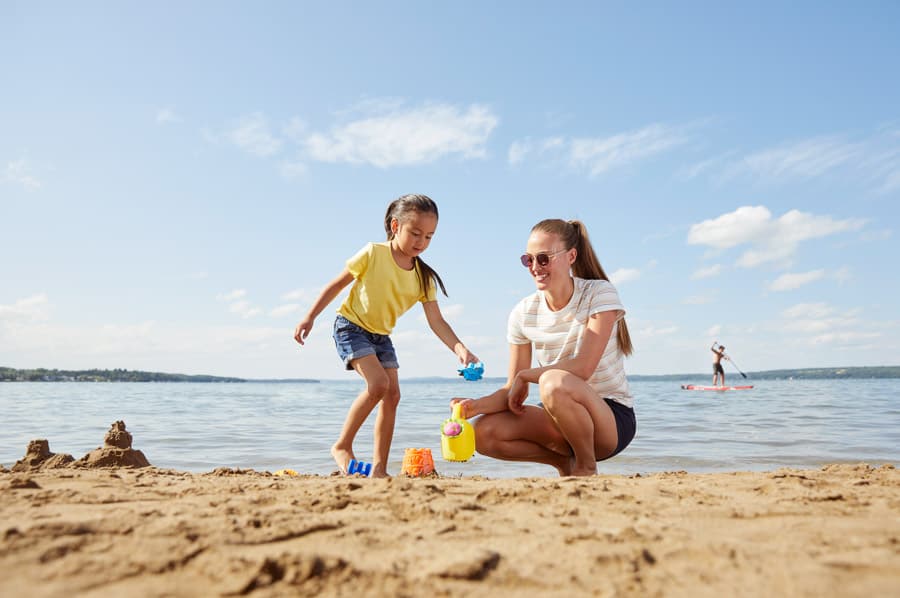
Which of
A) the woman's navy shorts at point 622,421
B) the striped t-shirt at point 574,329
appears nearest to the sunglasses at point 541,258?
the striped t-shirt at point 574,329

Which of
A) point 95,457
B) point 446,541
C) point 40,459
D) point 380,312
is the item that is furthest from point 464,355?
point 40,459

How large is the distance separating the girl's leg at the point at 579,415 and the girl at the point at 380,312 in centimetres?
70

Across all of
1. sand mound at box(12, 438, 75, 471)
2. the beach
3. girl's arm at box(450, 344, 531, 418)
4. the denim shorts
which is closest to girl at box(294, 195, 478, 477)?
the denim shorts

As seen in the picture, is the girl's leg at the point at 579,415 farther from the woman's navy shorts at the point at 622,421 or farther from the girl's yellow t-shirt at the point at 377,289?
the girl's yellow t-shirt at the point at 377,289

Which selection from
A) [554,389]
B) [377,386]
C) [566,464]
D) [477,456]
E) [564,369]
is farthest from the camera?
[477,456]

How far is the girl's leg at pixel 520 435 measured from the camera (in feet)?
12.4

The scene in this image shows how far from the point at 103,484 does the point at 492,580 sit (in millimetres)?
2027

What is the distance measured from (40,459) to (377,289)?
7.81 ft

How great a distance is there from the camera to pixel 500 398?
3768mm

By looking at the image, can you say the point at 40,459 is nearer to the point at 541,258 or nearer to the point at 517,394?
the point at 517,394

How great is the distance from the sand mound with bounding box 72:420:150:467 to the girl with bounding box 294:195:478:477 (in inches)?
50.3

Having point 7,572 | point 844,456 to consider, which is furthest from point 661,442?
point 7,572

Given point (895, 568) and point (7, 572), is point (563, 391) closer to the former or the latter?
point (895, 568)

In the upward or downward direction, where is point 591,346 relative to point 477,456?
upward
